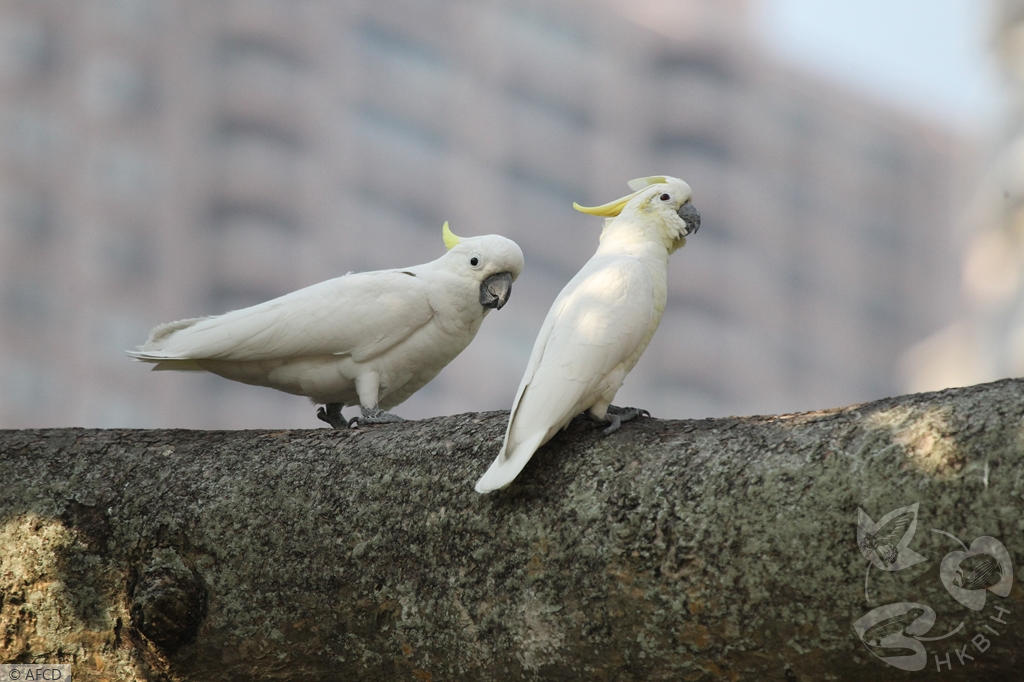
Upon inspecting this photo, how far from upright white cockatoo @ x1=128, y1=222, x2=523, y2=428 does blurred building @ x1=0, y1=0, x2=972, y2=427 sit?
2155 centimetres

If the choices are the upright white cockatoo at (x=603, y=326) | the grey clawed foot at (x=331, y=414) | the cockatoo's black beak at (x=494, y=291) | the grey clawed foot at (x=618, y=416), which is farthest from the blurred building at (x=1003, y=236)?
the grey clawed foot at (x=618, y=416)

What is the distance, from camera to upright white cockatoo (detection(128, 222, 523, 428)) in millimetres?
3604

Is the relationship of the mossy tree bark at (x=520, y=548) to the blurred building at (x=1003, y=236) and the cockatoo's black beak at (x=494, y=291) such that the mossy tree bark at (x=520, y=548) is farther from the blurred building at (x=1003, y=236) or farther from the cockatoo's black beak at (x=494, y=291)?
the blurred building at (x=1003, y=236)

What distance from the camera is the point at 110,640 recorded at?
2635 millimetres

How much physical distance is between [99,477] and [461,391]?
88.9 ft

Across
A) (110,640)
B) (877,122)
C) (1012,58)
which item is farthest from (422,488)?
(877,122)

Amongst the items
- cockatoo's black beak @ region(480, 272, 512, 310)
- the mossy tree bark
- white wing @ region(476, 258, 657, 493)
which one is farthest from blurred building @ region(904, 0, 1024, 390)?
the mossy tree bark

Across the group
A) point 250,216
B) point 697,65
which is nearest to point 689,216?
point 250,216

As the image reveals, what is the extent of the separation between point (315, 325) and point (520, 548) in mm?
1451

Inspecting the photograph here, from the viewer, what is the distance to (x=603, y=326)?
2924 mm

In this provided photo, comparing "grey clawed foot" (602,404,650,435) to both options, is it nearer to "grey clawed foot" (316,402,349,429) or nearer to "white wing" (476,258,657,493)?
"white wing" (476,258,657,493)

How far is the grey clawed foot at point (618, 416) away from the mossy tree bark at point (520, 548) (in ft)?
0.14

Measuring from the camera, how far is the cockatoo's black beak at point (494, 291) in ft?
12.6

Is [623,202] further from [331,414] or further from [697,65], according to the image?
[697,65]
